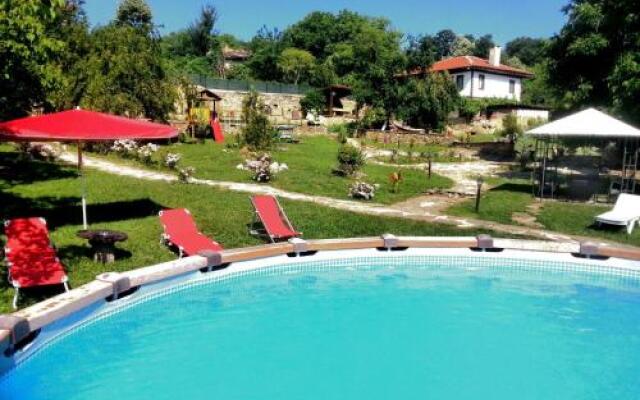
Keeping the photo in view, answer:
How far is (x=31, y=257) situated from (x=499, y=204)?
1241cm

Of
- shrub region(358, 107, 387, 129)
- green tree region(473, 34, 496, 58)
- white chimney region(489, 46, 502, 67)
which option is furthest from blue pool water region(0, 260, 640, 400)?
green tree region(473, 34, 496, 58)

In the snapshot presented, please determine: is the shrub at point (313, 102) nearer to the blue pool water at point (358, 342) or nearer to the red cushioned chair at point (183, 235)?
the red cushioned chair at point (183, 235)

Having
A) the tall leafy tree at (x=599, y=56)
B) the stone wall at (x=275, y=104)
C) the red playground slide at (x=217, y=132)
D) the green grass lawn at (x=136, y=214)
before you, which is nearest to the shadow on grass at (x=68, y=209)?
the green grass lawn at (x=136, y=214)

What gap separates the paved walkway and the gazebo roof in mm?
4397

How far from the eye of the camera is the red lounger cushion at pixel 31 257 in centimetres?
745

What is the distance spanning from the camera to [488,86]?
165 ft

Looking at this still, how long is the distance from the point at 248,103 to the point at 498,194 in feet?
42.1

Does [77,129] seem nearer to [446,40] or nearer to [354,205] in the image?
[354,205]

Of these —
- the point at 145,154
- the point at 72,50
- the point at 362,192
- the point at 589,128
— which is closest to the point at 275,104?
the point at 72,50

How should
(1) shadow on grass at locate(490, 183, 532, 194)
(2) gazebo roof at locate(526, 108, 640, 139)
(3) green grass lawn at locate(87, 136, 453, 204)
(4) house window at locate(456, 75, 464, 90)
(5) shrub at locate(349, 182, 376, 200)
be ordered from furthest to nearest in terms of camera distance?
(4) house window at locate(456, 75, 464, 90)
(1) shadow on grass at locate(490, 183, 532, 194)
(3) green grass lawn at locate(87, 136, 453, 204)
(2) gazebo roof at locate(526, 108, 640, 139)
(5) shrub at locate(349, 182, 376, 200)

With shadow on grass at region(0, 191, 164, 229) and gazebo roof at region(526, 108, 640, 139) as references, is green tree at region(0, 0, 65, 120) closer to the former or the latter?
shadow on grass at region(0, 191, 164, 229)

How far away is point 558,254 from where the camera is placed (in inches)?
450

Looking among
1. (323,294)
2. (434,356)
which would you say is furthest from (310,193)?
(434,356)

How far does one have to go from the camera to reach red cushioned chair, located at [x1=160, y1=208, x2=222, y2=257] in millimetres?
10023
